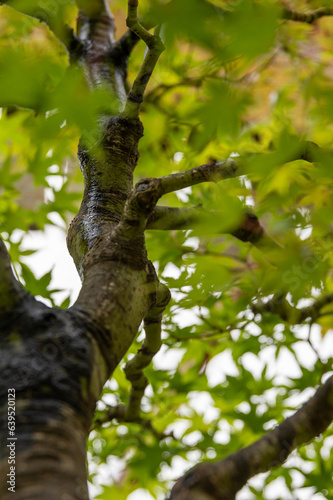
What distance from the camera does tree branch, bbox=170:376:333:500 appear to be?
1.10 feet

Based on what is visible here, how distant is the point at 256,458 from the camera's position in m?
0.37

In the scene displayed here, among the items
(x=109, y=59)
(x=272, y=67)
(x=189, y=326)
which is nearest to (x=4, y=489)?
(x=189, y=326)

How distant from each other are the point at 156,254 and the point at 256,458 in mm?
532

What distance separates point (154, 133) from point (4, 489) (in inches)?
36.8

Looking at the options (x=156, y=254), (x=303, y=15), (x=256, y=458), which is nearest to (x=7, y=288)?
(x=256, y=458)

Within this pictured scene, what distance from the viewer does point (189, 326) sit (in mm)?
905

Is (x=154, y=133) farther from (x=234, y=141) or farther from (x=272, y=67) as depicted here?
(x=272, y=67)

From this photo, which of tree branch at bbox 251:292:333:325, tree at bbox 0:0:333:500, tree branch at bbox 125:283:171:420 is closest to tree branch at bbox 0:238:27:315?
tree at bbox 0:0:333:500

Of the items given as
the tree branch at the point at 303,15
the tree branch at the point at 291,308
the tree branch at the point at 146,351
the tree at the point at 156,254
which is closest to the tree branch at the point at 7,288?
the tree at the point at 156,254

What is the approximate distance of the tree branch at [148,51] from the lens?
507 millimetres

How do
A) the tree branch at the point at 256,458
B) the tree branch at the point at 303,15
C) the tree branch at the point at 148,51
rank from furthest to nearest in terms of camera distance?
1. the tree branch at the point at 303,15
2. the tree branch at the point at 148,51
3. the tree branch at the point at 256,458

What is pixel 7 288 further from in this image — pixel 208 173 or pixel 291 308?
pixel 291 308

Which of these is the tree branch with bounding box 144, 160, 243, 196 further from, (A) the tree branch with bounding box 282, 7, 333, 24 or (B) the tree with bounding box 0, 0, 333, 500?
(A) the tree branch with bounding box 282, 7, 333, 24

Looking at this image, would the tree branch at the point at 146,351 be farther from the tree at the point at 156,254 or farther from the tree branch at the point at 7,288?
the tree branch at the point at 7,288
